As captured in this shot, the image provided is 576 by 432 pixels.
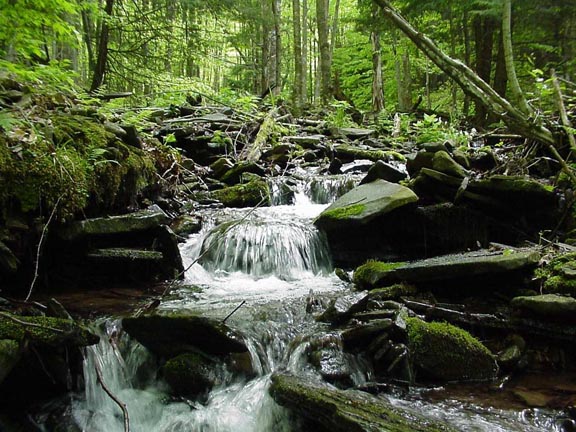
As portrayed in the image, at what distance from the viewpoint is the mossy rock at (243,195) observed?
26.3ft

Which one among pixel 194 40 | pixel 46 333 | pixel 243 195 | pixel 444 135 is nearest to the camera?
pixel 46 333

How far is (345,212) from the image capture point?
20.7ft

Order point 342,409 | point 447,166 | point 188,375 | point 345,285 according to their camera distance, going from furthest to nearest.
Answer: point 447,166
point 345,285
point 188,375
point 342,409

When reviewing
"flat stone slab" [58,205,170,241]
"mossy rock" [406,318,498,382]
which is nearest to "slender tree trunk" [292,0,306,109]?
"flat stone slab" [58,205,170,241]

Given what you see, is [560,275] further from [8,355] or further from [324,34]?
[324,34]

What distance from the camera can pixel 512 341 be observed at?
407 cm

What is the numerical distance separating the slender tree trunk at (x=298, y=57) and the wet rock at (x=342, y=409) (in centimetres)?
1501

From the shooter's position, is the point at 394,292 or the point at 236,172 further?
the point at 236,172

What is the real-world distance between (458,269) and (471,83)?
2.79m

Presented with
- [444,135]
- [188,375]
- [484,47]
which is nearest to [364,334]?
[188,375]

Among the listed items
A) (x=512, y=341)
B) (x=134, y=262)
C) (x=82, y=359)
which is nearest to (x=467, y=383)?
(x=512, y=341)

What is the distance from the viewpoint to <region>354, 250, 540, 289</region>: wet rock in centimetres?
454

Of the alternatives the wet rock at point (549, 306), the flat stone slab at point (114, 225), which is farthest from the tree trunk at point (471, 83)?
the flat stone slab at point (114, 225)

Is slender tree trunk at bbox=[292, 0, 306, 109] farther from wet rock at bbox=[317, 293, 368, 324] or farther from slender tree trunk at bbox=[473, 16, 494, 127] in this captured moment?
wet rock at bbox=[317, 293, 368, 324]
